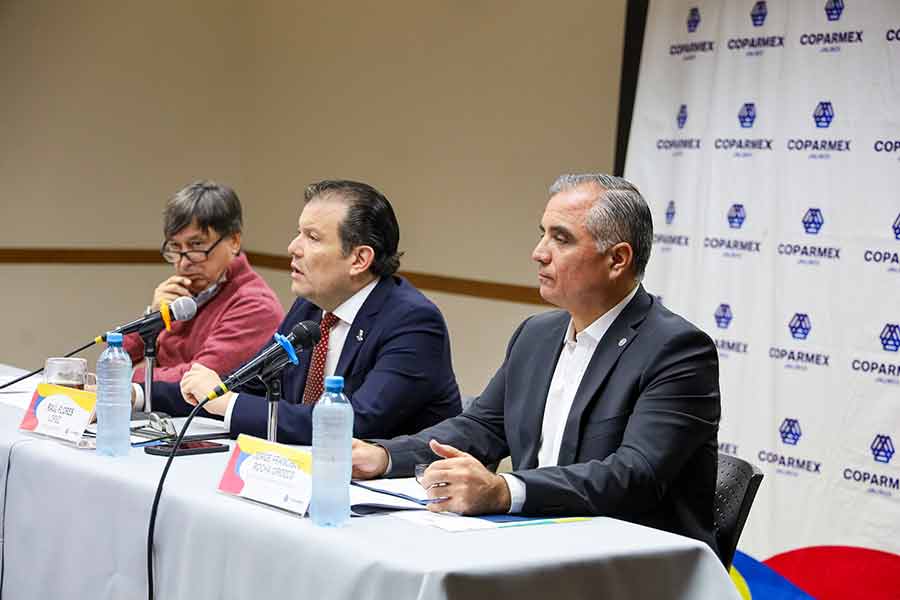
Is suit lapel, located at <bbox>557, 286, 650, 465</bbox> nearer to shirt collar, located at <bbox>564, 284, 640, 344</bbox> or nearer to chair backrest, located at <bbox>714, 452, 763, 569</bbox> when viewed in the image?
shirt collar, located at <bbox>564, 284, 640, 344</bbox>

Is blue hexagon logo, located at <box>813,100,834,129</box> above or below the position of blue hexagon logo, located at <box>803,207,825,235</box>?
above

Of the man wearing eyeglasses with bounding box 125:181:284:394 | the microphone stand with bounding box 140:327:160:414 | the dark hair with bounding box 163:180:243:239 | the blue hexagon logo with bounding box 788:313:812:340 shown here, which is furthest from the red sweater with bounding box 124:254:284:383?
the blue hexagon logo with bounding box 788:313:812:340

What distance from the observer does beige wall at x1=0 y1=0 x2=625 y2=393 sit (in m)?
5.62

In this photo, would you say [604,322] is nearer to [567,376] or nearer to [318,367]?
[567,376]

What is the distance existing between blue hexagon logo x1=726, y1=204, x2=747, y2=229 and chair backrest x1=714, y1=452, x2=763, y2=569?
67.3 inches

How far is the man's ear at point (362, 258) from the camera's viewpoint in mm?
3202

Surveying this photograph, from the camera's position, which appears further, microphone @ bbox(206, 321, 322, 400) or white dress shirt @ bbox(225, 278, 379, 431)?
white dress shirt @ bbox(225, 278, 379, 431)

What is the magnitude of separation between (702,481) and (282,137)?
204 inches

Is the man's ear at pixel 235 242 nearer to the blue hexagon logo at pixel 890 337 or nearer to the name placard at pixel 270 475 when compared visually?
the name placard at pixel 270 475

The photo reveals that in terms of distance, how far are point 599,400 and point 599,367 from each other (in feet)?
0.24

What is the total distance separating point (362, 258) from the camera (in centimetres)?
321

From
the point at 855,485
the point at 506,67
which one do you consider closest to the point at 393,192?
the point at 506,67

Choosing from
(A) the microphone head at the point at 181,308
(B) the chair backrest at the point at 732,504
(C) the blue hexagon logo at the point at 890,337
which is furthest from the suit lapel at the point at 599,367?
(C) the blue hexagon logo at the point at 890,337

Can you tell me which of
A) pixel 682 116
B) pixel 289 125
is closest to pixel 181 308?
pixel 682 116
